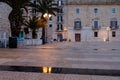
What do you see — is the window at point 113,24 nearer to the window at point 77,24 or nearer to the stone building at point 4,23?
the window at point 77,24

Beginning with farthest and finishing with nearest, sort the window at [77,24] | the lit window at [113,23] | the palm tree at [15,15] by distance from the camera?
1. the window at [77,24]
2. the lit window at [113,23]
3. the palm tree at [15,15]

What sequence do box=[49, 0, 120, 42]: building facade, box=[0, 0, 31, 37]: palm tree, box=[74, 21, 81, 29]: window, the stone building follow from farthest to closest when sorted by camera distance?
box=[74, 21, 81, 29]: window < box=[49, 0, 120, 42]: building facade < the stone building < box=[0, 0, 31, 37]: palm tree

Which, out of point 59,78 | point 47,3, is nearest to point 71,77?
point 59,78

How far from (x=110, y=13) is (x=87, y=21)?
6.76 m

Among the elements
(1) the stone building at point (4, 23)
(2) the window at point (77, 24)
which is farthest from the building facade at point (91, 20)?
(1) the stone building at point (4, 23)

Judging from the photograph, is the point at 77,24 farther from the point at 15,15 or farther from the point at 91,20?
the point at 15,15

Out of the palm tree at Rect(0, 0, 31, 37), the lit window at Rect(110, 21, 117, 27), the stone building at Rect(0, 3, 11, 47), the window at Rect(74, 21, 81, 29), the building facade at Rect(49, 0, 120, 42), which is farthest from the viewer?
the window at Rect(74, 21, 81, 29)

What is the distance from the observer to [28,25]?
1906 inches

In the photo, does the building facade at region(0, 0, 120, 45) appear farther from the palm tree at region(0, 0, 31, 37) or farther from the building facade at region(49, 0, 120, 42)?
the palm tree at region(0, 0, 31, 37)

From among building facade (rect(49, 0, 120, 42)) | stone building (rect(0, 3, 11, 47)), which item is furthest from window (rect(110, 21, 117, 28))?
stone building (rect(0, 3, 11, 47))

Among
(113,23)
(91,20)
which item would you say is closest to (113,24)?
(113,23)

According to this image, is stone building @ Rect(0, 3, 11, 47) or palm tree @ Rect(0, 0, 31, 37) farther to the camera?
stone building @ Rect(0, 3, 11, 47)

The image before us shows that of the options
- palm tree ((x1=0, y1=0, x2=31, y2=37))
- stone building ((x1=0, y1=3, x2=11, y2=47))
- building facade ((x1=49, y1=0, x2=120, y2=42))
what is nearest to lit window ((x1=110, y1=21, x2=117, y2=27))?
building facade ((x1=49, y1=0, x2=120, y2=42))

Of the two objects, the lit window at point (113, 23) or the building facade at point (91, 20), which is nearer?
the building facade at point (91, 20)
